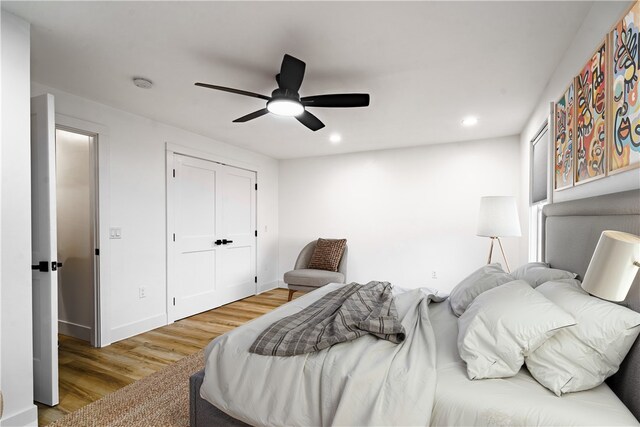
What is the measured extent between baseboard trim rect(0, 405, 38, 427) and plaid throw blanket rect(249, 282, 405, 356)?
60.0 inches

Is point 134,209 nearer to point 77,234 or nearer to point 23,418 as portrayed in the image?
point 77,234

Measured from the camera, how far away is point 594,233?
4.95 feet

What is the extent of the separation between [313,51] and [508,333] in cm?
201

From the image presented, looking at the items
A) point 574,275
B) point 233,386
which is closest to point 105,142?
point 233,386

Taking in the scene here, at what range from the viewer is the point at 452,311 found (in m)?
2.13

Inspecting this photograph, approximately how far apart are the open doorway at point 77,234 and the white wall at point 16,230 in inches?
50.7

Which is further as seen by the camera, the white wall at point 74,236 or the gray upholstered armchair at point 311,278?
the gray upholstered armchair at point 311,278

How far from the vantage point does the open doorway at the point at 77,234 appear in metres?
3.11

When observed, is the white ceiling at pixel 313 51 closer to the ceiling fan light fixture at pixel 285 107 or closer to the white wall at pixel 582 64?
the white wall at pixel 582 64

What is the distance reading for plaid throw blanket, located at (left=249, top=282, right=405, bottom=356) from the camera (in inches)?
59.3

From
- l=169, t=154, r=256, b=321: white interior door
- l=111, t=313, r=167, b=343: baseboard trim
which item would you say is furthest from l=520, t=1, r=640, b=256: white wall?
l=111, t=313, r=167, b=343: baseboard trim

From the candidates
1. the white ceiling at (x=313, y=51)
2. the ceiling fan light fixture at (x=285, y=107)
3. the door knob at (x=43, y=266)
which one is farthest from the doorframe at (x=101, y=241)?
the ceiling fan light fixture at (x=285, y=107)

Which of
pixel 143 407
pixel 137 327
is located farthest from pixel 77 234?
pixel 143 407

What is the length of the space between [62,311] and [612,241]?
184 inches
